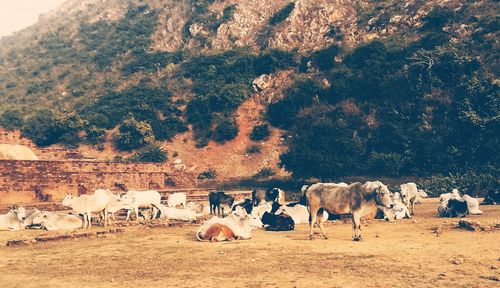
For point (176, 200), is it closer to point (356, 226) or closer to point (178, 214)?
point (178, 214)

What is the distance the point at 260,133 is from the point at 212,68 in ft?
61.9

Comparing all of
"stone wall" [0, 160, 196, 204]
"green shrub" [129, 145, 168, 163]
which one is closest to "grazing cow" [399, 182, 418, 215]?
"stone wall" [0, 160, 196, 204]

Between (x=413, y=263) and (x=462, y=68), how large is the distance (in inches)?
1761

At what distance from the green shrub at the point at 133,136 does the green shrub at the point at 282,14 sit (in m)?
33.9

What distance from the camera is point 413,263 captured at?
895 centimetres

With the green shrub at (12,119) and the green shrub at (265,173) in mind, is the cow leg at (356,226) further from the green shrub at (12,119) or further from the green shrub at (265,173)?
the green shrub at (12,119)

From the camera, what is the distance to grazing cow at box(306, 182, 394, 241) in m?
12.5

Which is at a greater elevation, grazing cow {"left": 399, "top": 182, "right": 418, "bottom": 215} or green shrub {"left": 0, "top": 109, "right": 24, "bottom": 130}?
green shrub {"left": 0, "top": 109, "right": 24, "bottom": 130}

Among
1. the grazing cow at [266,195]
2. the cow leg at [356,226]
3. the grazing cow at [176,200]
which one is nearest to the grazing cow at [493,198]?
the grazing cow at [266,195]

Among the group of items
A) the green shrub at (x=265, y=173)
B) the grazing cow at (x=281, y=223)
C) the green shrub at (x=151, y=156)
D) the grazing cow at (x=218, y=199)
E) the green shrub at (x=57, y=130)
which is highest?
the green shrub at (x=57, y=130)

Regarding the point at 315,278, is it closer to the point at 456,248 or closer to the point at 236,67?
the point at 456,248

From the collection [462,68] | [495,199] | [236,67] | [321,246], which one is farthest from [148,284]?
[236,67]

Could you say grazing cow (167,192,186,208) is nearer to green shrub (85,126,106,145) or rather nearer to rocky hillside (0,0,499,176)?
rocky hillside (0,0,499,176)

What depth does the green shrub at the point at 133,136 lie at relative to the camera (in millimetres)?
56531
